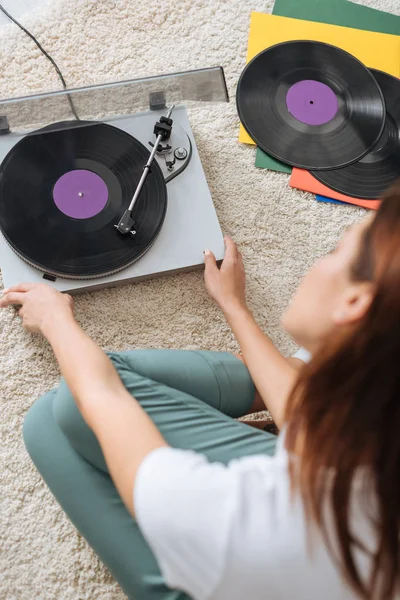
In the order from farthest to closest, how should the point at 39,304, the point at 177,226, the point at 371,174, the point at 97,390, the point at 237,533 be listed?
the point at 371,174, the point at 177,226, the point at 39,304, the point at 97,390, the point at 237,533

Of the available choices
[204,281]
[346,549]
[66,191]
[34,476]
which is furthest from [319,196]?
[346,549]

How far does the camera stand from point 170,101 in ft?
3.63

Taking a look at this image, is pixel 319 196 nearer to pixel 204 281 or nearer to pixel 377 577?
pixel 204 281

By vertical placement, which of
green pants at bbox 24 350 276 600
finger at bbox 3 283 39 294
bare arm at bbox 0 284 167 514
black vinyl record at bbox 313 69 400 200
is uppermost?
black vinyl record at bbox 313 69 400 200

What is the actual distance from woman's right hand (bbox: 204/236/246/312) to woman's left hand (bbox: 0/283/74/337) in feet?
0.94

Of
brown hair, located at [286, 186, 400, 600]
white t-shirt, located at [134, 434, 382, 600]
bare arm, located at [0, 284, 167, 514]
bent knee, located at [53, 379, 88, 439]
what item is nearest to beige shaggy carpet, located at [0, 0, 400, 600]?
bare arm, located at [0, 284, 167, 514]

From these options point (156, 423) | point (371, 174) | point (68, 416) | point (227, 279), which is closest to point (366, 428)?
point (156, 423)

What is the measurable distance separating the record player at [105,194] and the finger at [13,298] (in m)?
0.03

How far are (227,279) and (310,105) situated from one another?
50 centimetres

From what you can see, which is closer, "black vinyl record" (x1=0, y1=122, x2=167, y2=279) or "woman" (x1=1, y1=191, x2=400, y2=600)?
"woman" (x1=1, y1=191, x2=400, y2=600)

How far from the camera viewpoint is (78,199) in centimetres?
113

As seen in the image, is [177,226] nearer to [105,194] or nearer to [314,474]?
[105,194]

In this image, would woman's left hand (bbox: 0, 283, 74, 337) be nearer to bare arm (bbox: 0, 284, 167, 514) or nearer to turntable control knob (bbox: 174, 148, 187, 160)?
bare arm (bbox: 0, 284, 167, 514)

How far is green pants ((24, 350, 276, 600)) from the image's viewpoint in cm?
81
